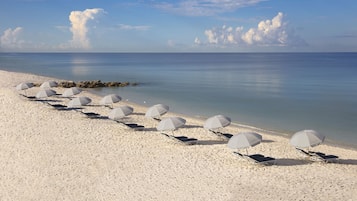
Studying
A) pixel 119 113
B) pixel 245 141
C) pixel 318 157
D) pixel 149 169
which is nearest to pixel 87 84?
pixel 119 113

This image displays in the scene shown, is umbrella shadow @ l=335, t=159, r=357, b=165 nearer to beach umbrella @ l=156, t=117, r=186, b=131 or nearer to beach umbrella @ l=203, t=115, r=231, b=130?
beach umbrella @ l=203, t=115, r=231, b=130

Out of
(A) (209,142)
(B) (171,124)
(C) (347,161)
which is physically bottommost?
(A) (209,142)

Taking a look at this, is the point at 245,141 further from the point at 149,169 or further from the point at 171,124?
the point at 171,124

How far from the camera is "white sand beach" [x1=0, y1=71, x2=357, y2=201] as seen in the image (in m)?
12.9

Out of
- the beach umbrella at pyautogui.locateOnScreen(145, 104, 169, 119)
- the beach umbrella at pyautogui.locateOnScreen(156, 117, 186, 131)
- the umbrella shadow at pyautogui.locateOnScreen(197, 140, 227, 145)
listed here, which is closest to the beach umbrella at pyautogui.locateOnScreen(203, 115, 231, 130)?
the umbrella shadow at pyautogui.locateOnScreen(197, 140, 227, 145)

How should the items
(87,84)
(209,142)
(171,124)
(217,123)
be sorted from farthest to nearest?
1. (87,84)
2. (209,142)
3. (171,124)
4. (217,123)

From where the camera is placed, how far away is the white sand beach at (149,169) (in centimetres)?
1291

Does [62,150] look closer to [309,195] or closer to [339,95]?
[309,195]

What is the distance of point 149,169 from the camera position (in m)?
15.1

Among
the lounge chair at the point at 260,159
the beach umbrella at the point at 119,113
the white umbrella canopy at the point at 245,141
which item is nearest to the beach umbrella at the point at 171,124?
the beach umbrella at the point at 119,113

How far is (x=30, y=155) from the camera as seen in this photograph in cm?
1695

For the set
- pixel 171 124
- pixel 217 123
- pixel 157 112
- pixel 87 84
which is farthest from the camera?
pixel 87 84

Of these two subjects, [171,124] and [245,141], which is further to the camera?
[171,124]

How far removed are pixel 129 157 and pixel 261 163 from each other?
5.93m
